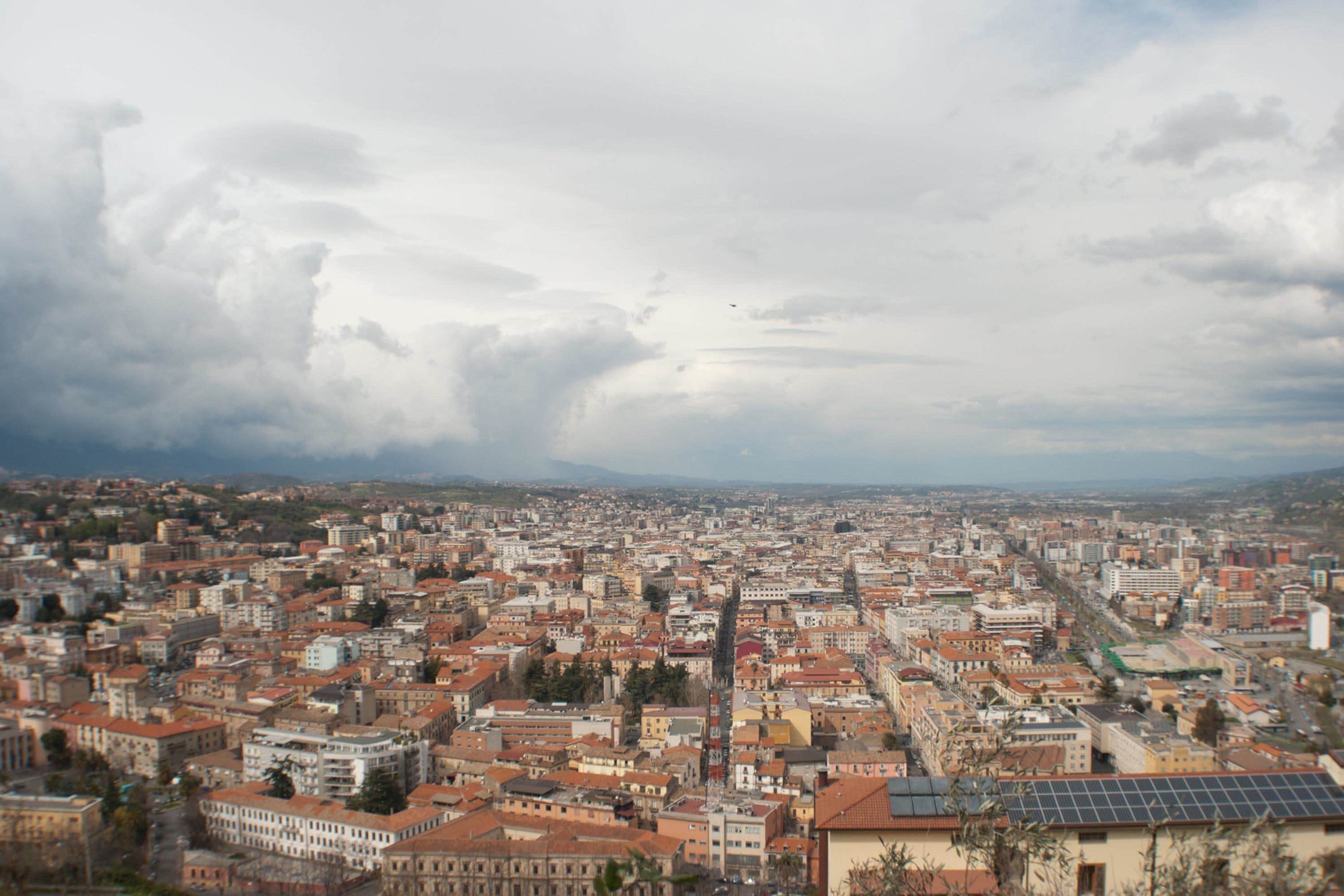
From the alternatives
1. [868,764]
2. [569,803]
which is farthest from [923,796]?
[868,764]

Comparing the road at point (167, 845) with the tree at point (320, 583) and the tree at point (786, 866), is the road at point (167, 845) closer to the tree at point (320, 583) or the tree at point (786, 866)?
the tree at point (786, 866)

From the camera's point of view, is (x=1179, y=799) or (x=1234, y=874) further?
(x=1179, y=799)

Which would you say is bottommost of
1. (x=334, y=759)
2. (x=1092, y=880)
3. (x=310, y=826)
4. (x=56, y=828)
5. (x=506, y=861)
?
(x=310, y=826)

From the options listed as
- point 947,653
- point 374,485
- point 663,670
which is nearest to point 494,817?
point 663,670

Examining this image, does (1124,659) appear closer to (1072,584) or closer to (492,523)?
(1072,584)

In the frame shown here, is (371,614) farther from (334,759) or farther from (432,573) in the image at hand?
(334,759)

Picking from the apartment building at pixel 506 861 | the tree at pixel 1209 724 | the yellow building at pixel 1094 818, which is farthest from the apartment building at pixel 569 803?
the tree at pixel 1209 724
